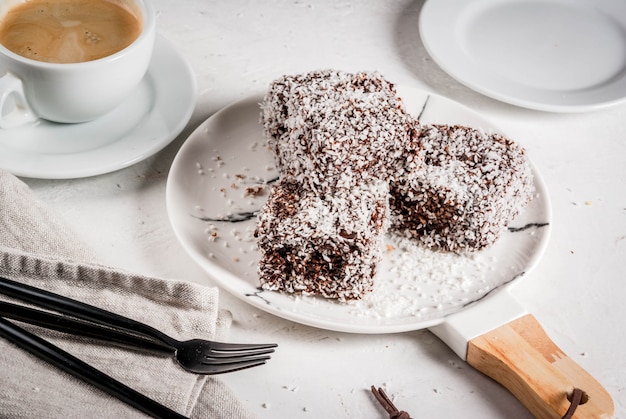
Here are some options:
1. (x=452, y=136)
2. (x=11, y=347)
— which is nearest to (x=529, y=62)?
(x=452, y=136)

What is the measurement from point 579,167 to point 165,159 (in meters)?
1.01

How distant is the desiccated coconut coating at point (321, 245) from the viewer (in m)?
1.33

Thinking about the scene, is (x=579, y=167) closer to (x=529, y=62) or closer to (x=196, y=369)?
(x=529, y=62)

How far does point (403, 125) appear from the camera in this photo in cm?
144

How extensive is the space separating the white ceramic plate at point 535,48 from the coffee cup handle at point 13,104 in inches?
41.2

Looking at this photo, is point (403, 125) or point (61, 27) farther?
point (61, 27)

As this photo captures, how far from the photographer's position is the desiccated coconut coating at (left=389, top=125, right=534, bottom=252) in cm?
145

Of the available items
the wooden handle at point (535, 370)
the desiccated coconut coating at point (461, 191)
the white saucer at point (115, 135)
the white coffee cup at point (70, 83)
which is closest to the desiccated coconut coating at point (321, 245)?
the desiccated coconut coating at point (461, 191)

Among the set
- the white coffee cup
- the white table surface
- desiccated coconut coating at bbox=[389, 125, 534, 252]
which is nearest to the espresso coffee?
the white coffee cup

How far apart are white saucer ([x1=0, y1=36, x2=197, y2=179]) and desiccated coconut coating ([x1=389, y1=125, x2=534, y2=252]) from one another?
1.83 feet

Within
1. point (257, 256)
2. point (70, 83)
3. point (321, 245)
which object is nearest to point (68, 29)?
point (70, 83)

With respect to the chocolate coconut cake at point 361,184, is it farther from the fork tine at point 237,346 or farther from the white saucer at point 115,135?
the white saucer at point 115,135

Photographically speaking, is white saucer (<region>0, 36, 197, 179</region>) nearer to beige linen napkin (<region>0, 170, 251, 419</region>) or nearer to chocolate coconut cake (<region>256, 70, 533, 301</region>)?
beige linen napkin (<region>0, 170, 251, 419</region>)

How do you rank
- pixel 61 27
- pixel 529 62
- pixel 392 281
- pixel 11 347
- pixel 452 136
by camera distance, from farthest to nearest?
pixel 529 62 → pixel 61 27 → pixel 452 136 → pixel 392 281 → pixel 11 347
